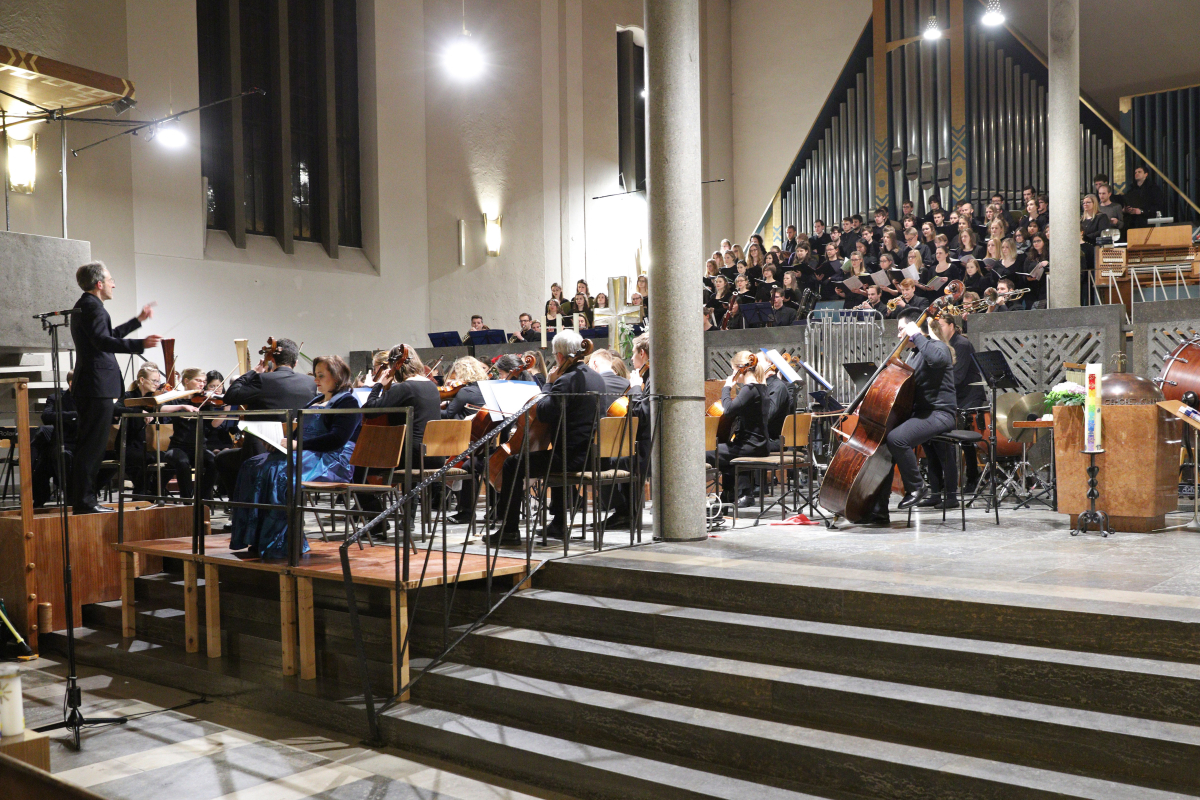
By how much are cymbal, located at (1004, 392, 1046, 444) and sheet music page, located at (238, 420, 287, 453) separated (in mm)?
5580

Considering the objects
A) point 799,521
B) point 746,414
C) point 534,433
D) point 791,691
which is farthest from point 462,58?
point 791,691

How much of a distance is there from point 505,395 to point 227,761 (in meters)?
2.55

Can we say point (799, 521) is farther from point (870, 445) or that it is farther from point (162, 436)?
point (162, 436)

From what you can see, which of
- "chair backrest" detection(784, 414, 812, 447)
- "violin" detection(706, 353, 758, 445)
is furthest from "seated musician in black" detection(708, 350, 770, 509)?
"chair backrest" detection(784, 414, 812, 447)

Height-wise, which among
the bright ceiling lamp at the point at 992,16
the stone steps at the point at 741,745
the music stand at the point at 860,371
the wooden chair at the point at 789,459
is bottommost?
the stone steps at the point at 741,745

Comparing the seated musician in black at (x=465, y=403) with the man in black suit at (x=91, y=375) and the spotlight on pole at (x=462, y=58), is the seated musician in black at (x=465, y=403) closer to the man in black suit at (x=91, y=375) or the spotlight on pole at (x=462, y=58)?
the man in black suit at (x=91, y=375)

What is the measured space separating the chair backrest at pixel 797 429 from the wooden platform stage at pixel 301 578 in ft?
8.34

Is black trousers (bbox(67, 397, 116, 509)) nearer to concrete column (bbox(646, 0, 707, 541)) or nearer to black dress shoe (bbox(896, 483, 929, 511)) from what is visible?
concrete column (bbox(646, 0, 707, 541))

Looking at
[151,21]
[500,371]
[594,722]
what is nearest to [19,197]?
[151,21]

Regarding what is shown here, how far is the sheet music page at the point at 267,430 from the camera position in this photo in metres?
5.65

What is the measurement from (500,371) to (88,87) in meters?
4.51

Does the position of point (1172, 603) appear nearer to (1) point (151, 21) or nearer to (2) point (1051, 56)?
(2) point (1051, 56)

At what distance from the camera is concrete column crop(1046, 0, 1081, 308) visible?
1047 centimetres

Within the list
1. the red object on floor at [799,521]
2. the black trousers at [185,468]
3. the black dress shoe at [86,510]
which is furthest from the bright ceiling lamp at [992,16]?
the black dress shoe at [86,510]
